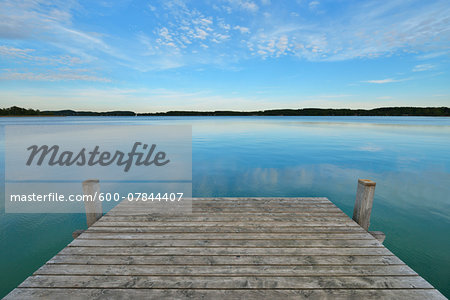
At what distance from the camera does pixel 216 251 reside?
3260 millimetres

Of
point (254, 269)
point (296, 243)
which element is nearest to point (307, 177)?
point (296, 243)

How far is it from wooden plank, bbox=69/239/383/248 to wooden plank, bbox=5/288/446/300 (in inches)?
33.3

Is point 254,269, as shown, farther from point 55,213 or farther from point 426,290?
point 55,213

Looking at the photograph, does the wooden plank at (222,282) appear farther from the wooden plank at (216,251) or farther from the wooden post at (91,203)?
the wooden post at (91,203)

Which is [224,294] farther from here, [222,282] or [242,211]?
[242,211]

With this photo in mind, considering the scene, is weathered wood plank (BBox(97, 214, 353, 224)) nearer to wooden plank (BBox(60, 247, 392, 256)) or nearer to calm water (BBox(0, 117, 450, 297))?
wooden plank (BBox(60, 247, 392, 256))

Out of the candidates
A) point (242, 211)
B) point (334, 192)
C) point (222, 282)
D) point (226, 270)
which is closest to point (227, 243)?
point (226, 270)

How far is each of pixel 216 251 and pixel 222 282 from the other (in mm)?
610

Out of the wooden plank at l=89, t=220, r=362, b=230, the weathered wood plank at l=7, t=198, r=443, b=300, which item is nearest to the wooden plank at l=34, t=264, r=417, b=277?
the weathered wood plank at l=7, t=198, r=443, b=300

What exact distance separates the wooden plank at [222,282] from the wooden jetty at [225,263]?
1cm

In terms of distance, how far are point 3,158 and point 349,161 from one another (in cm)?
2661

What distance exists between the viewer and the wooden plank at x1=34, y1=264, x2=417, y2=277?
9.18ft

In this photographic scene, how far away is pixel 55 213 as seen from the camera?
7.35 metres

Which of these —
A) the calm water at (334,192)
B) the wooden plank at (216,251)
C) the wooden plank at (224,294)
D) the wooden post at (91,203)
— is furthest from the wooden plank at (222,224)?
the calm water at (334,192)
